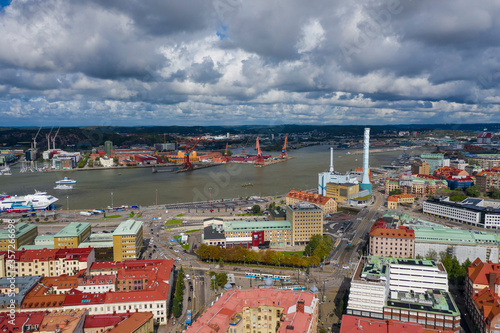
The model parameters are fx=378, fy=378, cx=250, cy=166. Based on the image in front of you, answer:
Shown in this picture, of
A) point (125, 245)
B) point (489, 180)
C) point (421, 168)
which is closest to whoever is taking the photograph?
point (125, 245)

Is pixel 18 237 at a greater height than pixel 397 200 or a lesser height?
greater

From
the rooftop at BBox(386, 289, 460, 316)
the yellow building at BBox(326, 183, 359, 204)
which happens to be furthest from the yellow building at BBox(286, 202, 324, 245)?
the yellow building at BBox(326, 183, 359, 204)

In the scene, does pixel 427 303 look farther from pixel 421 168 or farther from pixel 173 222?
pixel 421 168

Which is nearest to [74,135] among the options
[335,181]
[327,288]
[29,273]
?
[335,181]

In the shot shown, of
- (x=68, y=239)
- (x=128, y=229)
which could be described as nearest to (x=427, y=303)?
(x=128, y=229)

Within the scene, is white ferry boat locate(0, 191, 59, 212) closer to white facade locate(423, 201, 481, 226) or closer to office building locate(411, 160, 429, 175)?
white facade locate(423, 201, 481, 226)
